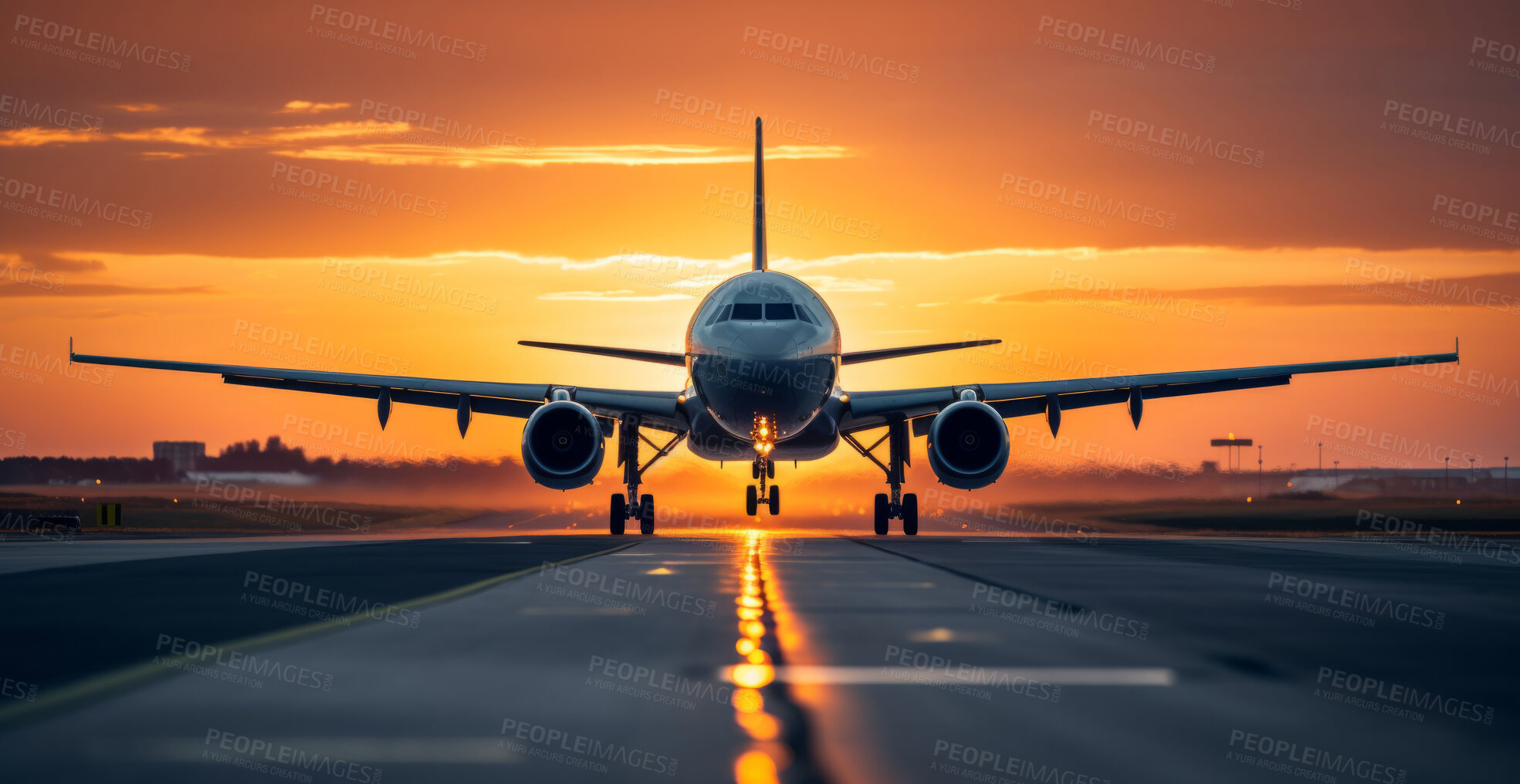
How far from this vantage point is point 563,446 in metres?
27.2

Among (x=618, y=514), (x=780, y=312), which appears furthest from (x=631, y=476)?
(x=780, y=312)

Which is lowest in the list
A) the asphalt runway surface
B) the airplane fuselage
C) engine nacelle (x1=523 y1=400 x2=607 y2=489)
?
the asphalt runway surface

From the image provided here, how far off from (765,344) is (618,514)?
29.8 ft

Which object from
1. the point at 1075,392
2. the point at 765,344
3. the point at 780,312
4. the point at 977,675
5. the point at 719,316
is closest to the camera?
the point at 977,675

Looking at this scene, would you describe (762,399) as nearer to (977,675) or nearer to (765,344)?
(765,344)

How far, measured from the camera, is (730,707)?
6844 millimetres

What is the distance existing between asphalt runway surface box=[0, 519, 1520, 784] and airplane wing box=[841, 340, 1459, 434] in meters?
14.5

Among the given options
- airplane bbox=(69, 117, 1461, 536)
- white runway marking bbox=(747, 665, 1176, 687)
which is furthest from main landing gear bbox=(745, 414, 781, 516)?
white runway marking bbox=(747, 665, 1176, 687)

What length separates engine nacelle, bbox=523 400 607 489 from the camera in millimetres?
26969

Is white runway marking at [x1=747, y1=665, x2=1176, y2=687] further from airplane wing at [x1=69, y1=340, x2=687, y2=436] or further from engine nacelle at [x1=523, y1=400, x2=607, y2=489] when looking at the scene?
airplane wing at [x1=69, y1=340, x2=687, y2=436]

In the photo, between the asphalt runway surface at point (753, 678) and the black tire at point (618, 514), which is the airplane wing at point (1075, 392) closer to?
the black tire at point (618, 514)

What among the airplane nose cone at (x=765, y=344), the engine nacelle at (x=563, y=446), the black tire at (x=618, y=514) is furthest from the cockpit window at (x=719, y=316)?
the black tire at (x=618, y=514)

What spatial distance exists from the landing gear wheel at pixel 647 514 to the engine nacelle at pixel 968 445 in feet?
28.0

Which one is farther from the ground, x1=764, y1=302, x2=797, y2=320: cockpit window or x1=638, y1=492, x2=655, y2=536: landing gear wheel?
x1=764, y1=302, x2=797, y2=320: cockpit window
